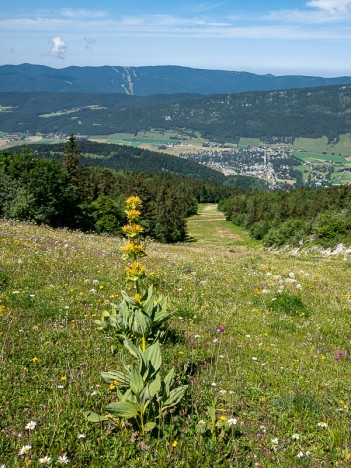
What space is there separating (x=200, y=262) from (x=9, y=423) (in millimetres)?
13858

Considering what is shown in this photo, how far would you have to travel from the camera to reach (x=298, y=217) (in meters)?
100

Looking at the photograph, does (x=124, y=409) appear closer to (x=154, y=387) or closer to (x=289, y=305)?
(x=154, y=387)

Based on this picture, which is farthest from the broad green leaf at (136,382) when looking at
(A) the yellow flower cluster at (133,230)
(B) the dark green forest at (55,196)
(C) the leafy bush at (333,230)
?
(C) the leafy bush at (333,230)

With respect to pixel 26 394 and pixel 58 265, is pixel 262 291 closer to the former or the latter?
pixel 58 265

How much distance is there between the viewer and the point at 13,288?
9.41 metres

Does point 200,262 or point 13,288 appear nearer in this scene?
point 13,288

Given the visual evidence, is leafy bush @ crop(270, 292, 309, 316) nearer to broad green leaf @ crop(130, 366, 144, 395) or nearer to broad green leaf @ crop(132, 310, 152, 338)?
broad green leaf @ crop(132, 310, 152, 338)

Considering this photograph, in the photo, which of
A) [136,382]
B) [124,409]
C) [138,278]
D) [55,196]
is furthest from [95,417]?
[55,196]

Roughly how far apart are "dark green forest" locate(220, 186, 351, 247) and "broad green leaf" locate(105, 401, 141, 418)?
46.5 metres

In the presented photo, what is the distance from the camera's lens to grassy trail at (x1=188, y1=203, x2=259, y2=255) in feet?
318

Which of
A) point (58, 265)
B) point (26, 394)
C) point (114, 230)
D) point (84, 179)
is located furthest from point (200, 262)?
point (84, 179)

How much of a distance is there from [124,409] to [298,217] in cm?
10226

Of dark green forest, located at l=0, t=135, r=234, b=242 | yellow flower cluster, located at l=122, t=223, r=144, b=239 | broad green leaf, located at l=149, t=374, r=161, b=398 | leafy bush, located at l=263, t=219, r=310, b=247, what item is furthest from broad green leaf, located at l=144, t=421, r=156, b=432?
leafy bush, located at l=263, t=219, r=310, b=247

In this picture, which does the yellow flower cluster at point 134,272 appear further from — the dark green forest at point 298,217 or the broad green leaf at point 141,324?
→ the dark green forest at point 298,217
